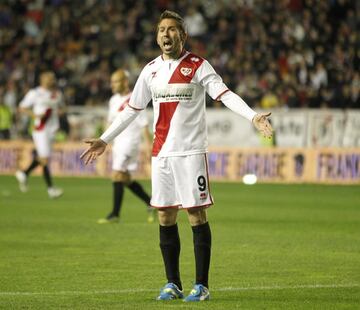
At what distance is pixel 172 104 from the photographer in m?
9.12

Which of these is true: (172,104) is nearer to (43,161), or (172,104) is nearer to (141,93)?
(141,93)

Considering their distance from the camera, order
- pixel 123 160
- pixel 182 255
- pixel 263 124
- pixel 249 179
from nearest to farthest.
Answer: pixel 263 124 < pixel 182 255 < pixel 123 160 < pixel 249 179

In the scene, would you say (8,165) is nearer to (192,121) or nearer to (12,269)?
(12,269)

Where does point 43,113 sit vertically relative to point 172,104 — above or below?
below

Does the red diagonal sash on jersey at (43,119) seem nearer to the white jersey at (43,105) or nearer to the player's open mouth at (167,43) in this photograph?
the white jersey at (43,105)

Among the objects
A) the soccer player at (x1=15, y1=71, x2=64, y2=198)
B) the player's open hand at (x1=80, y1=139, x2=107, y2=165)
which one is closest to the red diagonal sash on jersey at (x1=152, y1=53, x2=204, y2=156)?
the player's open hand at (x1=80, y1=139, x2=107, y2=165)

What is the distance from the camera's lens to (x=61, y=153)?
1218 inches

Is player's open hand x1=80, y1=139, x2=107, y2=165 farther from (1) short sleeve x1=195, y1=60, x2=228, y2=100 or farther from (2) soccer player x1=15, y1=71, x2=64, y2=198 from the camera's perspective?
(2) soccer player x1=15, y1=71, x2=64, y2=198

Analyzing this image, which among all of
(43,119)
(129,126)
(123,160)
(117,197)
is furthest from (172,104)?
(43,119)

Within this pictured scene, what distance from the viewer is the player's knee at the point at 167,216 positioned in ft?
30.0

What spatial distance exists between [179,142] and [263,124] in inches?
33.8

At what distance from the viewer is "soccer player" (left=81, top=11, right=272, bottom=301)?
8.98 meters

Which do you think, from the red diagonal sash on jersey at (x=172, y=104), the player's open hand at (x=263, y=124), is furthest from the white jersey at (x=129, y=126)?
the player's open hand at (x=263, y=124)

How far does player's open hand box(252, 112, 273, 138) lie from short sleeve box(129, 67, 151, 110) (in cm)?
114
